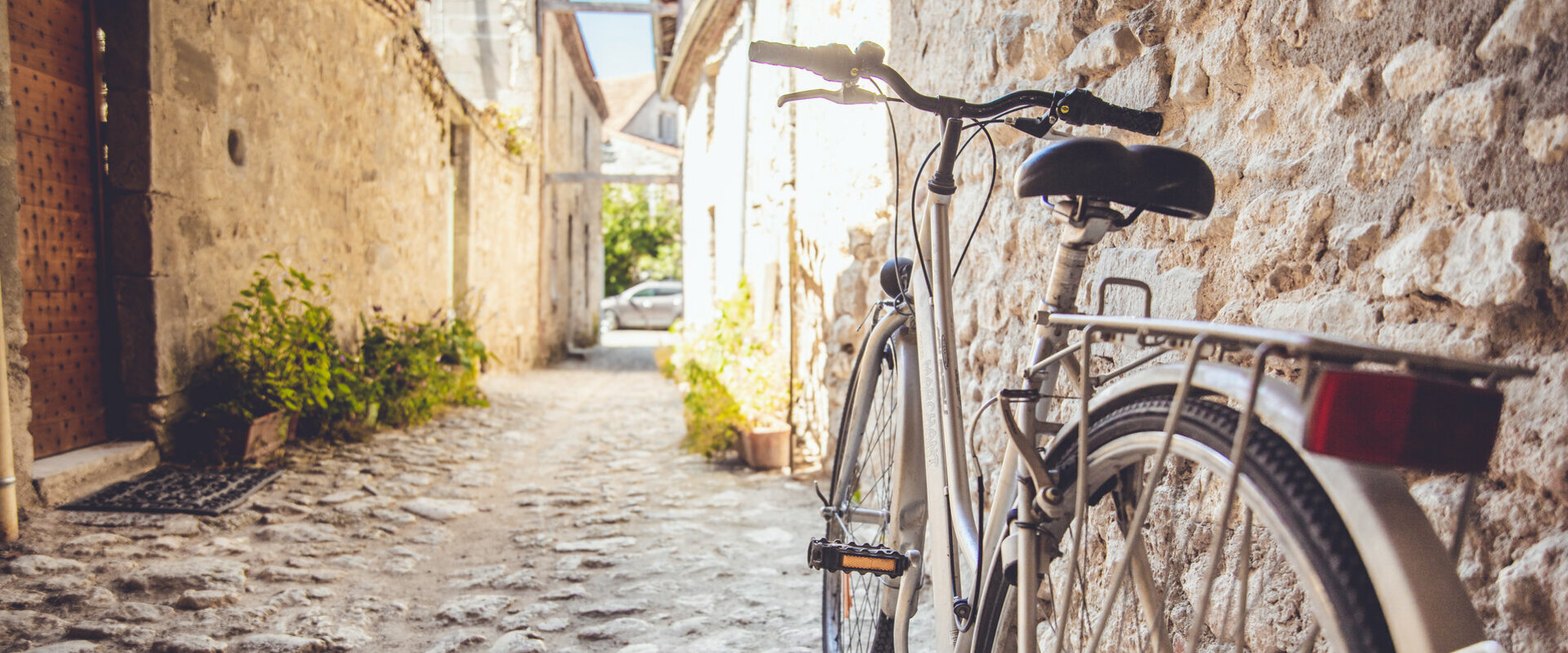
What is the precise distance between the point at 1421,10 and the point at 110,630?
269 cm

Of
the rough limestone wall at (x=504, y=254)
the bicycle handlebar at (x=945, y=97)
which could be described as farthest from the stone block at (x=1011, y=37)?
the rough limestone wall at (x=504, y=254)

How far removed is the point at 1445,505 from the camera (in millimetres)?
868

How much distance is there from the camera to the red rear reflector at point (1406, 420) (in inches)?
22.1

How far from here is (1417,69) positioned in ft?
3.04

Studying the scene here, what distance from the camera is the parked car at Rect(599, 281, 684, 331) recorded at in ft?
63.5

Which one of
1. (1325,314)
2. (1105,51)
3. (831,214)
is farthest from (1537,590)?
(831,214)

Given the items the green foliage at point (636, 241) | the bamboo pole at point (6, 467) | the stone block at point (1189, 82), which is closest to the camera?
the stone block at point (1189, 82)

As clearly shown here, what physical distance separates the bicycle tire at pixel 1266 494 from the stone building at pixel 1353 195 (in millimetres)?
240

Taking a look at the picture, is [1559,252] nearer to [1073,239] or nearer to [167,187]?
[1073,239]

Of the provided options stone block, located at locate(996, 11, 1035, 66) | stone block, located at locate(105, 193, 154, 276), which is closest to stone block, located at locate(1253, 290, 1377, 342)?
stone block, located at locate(996, 11, 1035, 66)

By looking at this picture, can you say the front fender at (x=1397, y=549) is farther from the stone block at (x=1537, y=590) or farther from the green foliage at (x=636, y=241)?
the green foliage at (x=636, y=241)

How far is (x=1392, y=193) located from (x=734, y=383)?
4138mm

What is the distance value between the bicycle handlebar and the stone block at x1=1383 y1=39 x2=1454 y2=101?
12.4 inches

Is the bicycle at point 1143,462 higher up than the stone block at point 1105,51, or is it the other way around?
the stone block at point 1105,51
